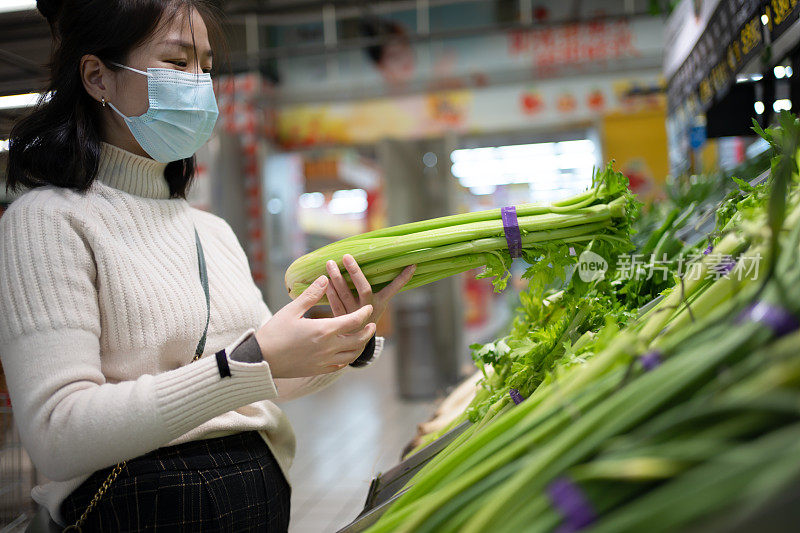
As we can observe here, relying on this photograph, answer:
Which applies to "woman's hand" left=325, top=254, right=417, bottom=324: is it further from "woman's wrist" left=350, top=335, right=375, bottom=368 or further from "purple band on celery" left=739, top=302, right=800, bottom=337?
"purple band on celery" left=739, top=302, right=800, bottom=337

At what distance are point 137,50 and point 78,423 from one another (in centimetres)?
77

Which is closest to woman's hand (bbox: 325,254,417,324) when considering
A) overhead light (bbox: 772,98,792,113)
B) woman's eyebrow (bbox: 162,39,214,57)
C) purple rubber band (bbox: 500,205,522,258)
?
purple rubber band (bbox: 500,205,522,258)

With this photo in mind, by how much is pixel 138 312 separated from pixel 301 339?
1.10ft

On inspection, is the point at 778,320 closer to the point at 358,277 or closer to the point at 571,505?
the point at 571,505

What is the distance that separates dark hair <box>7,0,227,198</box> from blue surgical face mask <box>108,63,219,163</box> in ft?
0.20

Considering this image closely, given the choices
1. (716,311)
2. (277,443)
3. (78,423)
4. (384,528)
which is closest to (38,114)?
(78,423)

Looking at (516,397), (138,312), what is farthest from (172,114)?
(516,397)

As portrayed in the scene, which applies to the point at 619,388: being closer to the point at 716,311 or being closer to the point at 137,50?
the point at 716,311

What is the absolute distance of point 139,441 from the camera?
1.07 metres

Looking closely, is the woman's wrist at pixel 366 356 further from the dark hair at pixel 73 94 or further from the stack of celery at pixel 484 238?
the dark hair at pixel 73 94

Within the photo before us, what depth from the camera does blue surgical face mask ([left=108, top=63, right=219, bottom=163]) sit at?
4.45 ft

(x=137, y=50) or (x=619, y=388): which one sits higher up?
(x=137, y=50)

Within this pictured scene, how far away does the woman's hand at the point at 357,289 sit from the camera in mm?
1309

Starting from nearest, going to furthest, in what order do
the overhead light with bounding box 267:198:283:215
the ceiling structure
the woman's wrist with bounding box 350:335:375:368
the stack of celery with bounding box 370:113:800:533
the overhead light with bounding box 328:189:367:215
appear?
the stack of celery with bounding box 370:113:800:533, the woman's wrist with bounding box 350:335:375:368, the ceiling structure, the overhead light with bounding box 267:198:283:215, the overhead light with bounding box 328:189:367:215
